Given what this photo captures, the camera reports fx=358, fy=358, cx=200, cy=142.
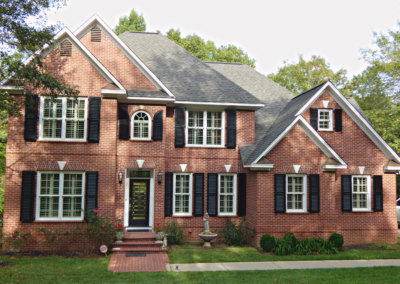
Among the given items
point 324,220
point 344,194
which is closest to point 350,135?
point 344,194

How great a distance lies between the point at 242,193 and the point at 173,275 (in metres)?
6.68

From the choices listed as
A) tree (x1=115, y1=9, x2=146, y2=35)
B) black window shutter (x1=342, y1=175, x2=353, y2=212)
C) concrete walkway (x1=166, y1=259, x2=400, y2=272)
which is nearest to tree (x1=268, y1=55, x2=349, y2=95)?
tree (x1=115, y1=9, x2=146, y2=35)

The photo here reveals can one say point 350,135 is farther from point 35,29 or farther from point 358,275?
point 35,29

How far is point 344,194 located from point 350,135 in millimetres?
2871

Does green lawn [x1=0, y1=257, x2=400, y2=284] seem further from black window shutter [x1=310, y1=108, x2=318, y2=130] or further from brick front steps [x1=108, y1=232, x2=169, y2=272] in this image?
black window shutter [x1=310, y1=108, x2=318, y2=130]

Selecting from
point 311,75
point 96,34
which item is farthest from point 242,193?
point 311,75

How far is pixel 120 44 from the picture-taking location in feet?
51.5

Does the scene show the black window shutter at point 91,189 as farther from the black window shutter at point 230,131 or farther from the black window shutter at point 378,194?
the black window shutter at point 378,194

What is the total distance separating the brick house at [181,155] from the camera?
14148 mm

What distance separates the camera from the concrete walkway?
38.3ft

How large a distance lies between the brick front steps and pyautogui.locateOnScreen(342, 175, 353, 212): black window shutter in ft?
28.5

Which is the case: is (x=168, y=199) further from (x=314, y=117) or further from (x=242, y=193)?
(x=314, y=117)

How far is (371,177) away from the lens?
56.6 feet

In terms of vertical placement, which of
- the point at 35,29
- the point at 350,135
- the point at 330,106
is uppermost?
the point at 35,29
